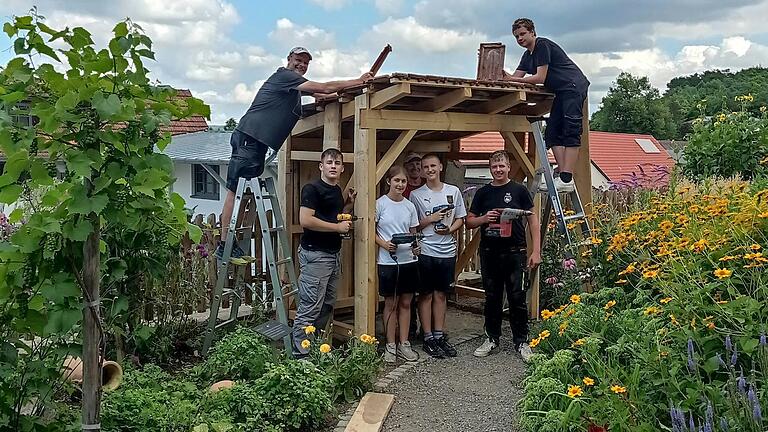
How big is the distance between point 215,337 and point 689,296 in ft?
11.7

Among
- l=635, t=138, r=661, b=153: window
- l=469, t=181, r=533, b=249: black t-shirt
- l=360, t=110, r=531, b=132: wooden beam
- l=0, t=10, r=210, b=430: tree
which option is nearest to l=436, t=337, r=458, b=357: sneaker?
l=469, t=181, r=533, b=249: black t-shirt

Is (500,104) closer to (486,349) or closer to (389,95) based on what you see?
(389,95)

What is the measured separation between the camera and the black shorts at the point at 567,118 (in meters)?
5.65

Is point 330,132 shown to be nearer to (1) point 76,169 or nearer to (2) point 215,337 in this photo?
(2) point 215,337

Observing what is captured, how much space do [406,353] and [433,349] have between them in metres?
0.28

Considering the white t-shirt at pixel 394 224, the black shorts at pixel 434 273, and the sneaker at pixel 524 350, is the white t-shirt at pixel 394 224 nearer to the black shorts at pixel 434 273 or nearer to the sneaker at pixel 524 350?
the black shorts at pixel 434 273

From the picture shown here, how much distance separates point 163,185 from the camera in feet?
8.23

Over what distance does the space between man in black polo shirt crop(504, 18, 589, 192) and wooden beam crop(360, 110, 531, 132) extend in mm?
337

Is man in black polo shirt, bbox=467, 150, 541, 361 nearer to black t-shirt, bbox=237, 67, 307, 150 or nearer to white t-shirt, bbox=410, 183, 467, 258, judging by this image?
white t-shirt, bbox=410, 183, 467, 258

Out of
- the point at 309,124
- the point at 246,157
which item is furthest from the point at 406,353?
the point at 309,124

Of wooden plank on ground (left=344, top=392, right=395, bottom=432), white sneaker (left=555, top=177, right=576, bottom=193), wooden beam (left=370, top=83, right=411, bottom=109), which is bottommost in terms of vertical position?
wooden plank on ground (left=344, top=392, right=395, bottom=432)

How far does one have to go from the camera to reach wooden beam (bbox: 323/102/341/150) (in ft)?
17.8

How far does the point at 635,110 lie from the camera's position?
4825cm

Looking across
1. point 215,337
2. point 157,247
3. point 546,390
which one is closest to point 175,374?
point 215,337
